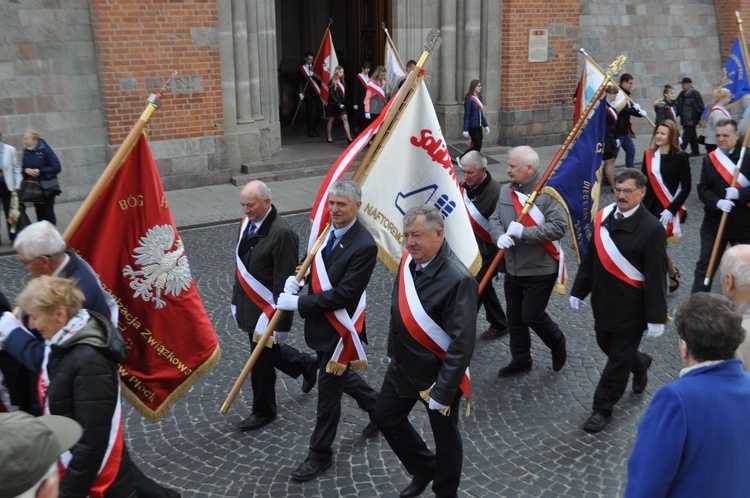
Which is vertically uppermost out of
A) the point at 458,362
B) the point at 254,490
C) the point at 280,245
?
the point at 280,245

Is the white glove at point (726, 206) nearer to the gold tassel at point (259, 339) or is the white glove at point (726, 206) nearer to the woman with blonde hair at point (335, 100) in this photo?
the gold tassel at point (259, 339)

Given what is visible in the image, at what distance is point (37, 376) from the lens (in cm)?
395

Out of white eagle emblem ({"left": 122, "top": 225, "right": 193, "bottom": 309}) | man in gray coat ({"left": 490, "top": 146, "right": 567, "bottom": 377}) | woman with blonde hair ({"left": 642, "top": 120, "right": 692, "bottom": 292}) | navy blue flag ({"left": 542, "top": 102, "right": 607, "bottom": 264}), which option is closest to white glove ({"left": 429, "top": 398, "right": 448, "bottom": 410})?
white eagle emblem ({"left": 122, "top": 225, "right": 193, "bottom": 309})

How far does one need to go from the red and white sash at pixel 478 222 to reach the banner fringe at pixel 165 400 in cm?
276

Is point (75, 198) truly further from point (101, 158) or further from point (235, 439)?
point (235, 439)

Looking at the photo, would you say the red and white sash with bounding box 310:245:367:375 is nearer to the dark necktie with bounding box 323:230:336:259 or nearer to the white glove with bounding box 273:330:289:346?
the dark necktie with bounding box 323:230:336:259

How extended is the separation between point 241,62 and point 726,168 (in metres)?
8.74

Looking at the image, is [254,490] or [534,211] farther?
[534,211]

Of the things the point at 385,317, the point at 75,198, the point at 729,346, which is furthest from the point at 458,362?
the point at 75,198

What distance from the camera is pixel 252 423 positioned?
5.66 metres

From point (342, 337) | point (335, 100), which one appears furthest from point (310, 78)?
point (342, 337)

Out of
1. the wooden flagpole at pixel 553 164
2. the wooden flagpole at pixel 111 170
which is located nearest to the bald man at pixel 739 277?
the wooden flagpole at pixel 553 164

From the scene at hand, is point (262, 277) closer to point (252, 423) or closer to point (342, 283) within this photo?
point (342, 283)

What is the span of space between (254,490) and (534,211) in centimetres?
299
